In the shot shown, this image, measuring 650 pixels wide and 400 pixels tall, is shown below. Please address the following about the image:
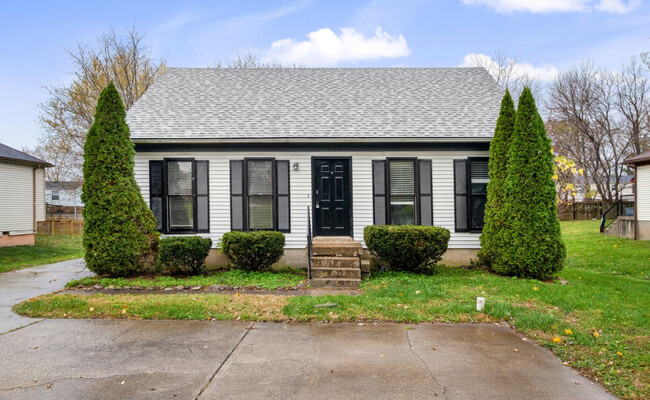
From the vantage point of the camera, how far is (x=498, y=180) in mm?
8453

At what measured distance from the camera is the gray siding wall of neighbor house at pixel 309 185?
922cm

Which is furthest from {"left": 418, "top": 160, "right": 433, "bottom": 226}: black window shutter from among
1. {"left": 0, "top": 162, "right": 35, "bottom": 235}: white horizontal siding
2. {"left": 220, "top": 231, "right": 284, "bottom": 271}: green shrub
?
{"left": 0, "top": 162, "right": 35, "bottom": 235}: white horizontal siding

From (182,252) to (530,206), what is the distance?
7.10 meters

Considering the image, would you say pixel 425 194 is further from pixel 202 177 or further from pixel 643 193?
pixel 643 193

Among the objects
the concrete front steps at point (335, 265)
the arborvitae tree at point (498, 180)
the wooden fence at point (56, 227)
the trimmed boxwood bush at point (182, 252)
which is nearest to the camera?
the concrete front steps at point (335, 265)

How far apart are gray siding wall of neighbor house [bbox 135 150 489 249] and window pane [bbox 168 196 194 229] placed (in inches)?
19.4

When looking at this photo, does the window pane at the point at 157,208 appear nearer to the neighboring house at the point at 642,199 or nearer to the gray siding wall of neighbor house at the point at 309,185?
the gray siding wall of neighbor house at the point at 309,185

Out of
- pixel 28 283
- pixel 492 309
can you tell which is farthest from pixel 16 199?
pixel 492 309

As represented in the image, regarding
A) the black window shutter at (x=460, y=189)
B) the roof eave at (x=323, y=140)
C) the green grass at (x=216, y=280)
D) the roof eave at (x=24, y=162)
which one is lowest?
the green grass at (x=216, y=280)

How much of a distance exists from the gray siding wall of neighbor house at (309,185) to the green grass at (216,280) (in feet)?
3.89

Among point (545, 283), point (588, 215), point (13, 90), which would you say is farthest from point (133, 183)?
point (588, 215)

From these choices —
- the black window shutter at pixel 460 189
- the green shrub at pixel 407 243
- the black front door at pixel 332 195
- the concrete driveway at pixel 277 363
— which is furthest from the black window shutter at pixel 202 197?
the black window shutter at pixel 460 189

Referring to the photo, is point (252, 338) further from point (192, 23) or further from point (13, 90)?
point (13, 90)

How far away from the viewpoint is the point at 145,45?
2247 cm
